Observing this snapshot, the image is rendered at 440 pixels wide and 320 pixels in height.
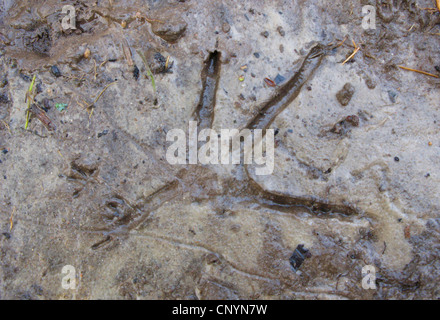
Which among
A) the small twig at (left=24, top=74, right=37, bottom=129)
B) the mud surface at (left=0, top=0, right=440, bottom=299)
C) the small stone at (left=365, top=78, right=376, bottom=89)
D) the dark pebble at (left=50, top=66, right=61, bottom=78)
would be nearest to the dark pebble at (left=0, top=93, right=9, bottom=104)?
the mud surface at (left=0, top=0, right=440, bottom=299)

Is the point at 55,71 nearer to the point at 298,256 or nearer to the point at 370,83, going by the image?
the point at 298,256

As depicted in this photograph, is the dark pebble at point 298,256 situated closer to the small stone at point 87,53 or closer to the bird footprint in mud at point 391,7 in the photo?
the bird footprint in mud at point 391,7

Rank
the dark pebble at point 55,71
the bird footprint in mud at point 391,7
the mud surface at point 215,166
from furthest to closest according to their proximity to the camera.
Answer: the bird footprint in mud at point 391,7, the dark pebble at point 55,71, the mud surface at point 215,166

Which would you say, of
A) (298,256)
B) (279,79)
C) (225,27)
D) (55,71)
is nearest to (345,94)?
(279,79)

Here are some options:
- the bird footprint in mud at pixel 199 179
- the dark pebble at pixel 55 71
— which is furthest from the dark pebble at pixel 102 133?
the dark pebble at pixel 55 71

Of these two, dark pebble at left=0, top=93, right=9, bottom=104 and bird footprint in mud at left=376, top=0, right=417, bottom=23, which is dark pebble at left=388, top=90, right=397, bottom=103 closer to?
bird footprint in mud at left=376, top=0, right=417, bottom=23

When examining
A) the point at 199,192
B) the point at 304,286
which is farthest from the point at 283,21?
the point at 304,286

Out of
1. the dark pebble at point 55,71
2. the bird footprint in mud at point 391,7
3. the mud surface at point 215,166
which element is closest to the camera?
the mud surface at point 215,166

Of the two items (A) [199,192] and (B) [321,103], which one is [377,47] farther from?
(A) [199,192]
